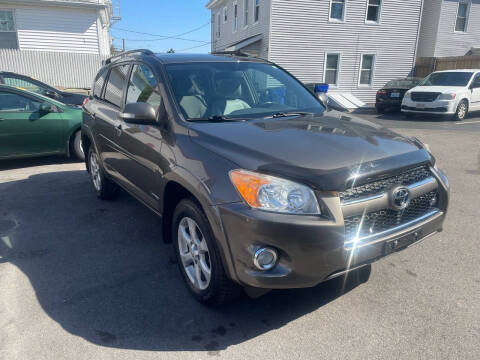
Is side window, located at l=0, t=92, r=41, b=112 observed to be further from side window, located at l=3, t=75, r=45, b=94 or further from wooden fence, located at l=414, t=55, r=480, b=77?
wooden fence, located at l=414, t=55, r=480, b=77

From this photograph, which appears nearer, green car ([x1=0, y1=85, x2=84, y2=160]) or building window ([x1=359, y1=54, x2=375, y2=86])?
green car ([x1=0, y1=85, x2=84, y2=160])

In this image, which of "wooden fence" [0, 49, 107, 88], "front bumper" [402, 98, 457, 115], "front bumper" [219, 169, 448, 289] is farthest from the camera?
"wooden fence" [0, 49, 107, 88]

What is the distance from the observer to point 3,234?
423 cm

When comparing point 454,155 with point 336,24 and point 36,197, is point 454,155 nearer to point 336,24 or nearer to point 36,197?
point 36,197

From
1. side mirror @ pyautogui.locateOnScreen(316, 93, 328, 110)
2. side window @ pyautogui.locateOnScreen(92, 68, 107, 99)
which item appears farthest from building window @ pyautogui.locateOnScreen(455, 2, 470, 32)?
side window @ pyautogui.locateOnScreen(92, 68, 107, 99)

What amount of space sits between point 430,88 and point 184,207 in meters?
14.1

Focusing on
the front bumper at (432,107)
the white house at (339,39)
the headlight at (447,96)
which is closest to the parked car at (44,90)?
the white house at (339,39)

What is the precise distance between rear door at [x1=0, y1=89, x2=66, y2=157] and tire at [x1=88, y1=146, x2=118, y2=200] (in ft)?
6.26

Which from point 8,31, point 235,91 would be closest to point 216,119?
point 235,91

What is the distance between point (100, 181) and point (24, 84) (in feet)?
24.1

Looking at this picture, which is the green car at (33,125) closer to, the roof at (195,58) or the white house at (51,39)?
the roof at (195,58)

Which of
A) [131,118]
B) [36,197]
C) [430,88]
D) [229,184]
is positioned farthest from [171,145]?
[430,88]

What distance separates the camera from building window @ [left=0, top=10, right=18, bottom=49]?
17.3 m

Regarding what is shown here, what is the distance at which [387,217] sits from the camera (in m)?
2.57
